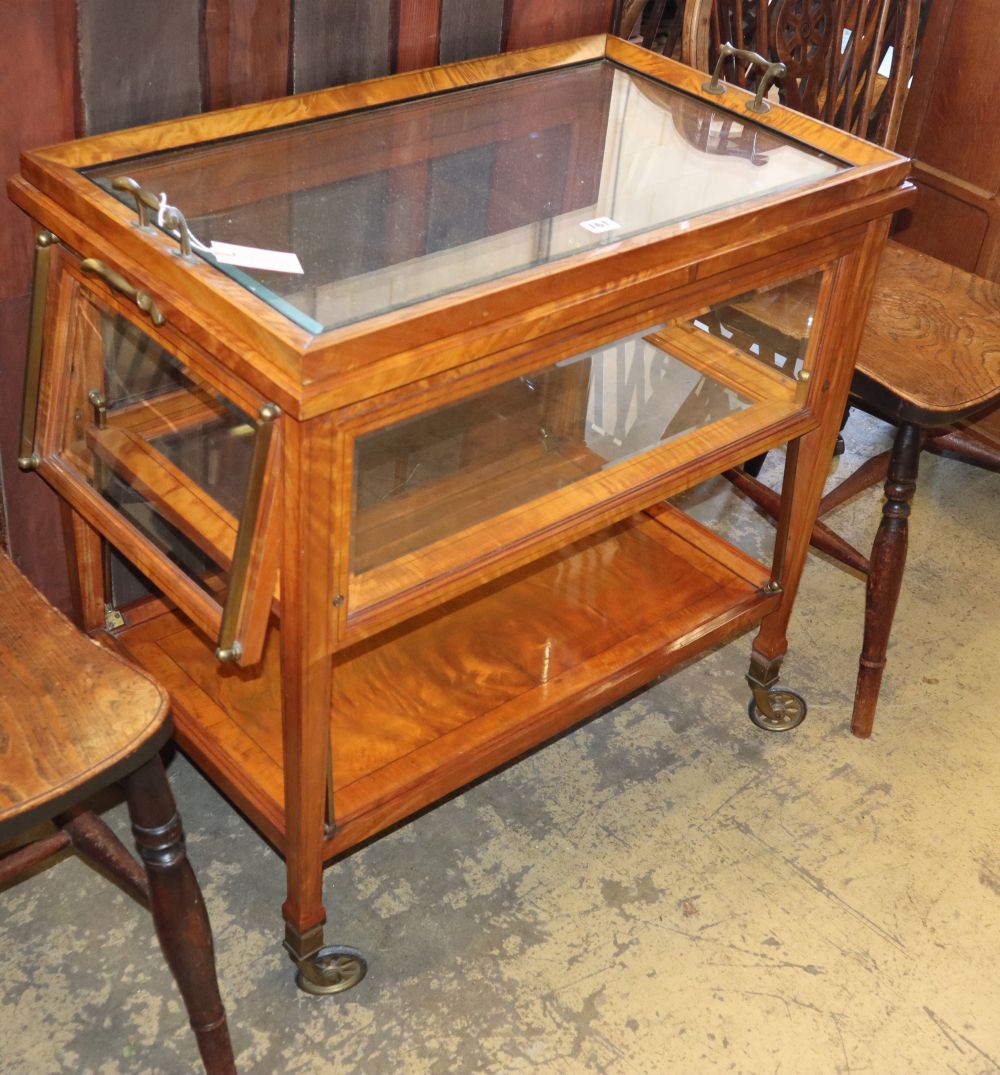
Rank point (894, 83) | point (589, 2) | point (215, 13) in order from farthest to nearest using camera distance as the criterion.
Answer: point (894, 83) → point (589, 2) → point (215, 13)

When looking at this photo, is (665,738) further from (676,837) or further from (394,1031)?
(394,1031)

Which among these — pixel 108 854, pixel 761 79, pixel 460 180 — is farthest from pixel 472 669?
pixel 761 79

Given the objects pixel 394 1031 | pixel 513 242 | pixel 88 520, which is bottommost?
pixel 394 1031

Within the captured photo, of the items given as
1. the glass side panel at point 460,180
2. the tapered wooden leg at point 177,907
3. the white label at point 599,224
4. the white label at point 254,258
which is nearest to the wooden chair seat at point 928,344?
the glass side panel at point 460,180

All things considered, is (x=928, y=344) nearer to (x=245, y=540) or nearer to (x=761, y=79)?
(x=761, y=79)

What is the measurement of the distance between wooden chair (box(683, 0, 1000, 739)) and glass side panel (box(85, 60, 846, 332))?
1.14ft

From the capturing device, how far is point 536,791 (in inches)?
90.0

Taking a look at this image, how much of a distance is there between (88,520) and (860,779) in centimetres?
136

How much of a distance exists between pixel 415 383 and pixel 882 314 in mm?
1181

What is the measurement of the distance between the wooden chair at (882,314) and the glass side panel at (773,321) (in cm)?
22

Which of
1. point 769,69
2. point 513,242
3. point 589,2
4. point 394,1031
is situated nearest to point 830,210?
point 769,69

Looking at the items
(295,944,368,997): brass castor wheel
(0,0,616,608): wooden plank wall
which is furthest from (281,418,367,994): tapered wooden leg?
(0,0,616,608): wooden plank wall

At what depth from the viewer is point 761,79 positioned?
1988 mm

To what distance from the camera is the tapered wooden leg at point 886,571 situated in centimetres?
221
